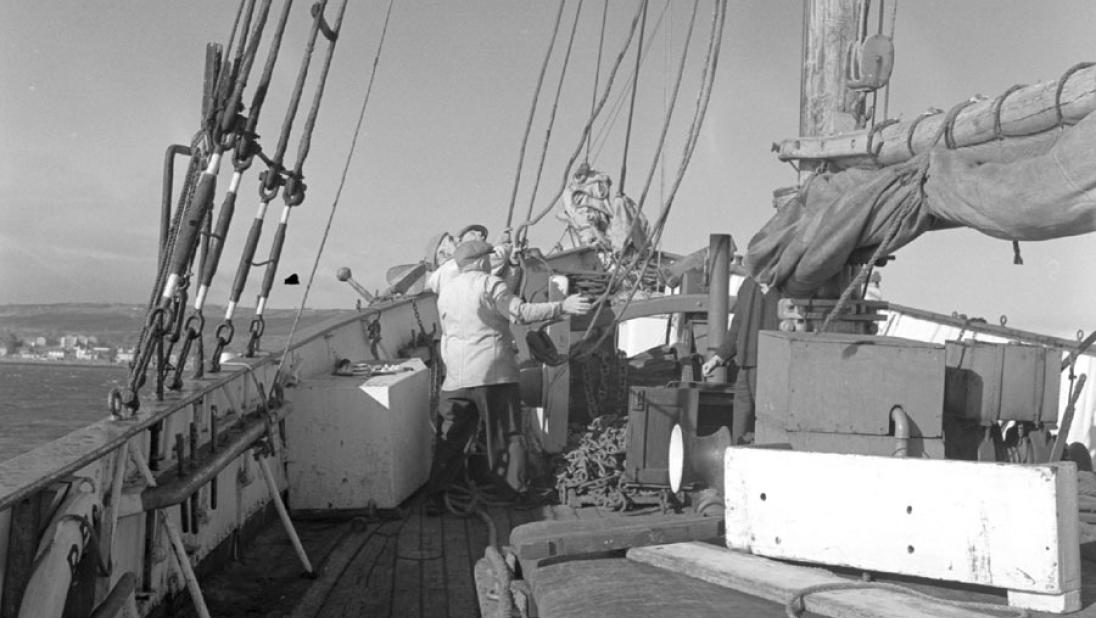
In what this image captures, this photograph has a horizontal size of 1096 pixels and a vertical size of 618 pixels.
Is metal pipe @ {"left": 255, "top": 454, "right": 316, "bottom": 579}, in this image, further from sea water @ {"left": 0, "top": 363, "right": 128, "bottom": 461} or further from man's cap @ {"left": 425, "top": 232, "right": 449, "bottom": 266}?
man's cap @ {"left": 425, "top": 232, "right": 449, "bottom": 266}

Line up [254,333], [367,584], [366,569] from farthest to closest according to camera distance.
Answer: [254,333], [366,569], [367,584]

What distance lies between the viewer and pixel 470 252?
613 cm

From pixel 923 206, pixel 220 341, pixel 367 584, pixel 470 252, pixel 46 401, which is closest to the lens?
pixel 923 206

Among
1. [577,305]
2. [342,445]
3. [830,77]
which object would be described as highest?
[830,77]

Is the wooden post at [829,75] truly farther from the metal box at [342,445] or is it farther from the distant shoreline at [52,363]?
the distant shoreline at [52,363]

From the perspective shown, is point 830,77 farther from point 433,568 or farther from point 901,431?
point 433,568

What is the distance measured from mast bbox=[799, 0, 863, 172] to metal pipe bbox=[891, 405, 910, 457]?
1596 mm

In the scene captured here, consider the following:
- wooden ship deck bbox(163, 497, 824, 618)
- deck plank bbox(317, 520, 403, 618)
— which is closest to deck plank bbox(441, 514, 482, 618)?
wooden ship deck bbox(163, 497, 824, 618)

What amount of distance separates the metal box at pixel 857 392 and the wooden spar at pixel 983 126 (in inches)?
36.1

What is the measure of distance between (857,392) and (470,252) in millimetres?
2728

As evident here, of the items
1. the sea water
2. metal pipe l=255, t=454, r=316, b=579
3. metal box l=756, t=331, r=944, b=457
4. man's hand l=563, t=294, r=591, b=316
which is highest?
man's hand l=563, t=294, r=591, b=316

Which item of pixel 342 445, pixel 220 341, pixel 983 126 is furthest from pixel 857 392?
pixel 220 341

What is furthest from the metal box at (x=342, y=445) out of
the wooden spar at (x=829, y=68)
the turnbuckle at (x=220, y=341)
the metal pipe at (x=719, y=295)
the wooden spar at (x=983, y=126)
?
the wooden spar at (x=829, y=68)

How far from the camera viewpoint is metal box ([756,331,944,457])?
418cm
